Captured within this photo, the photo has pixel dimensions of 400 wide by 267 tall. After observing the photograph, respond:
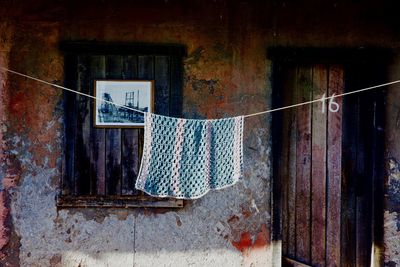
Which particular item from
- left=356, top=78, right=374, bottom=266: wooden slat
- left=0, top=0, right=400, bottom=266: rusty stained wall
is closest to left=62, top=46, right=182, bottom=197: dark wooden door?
left=0, top=0, right=400, bottom=266: rusty stained wall

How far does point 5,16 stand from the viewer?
5.08 meters

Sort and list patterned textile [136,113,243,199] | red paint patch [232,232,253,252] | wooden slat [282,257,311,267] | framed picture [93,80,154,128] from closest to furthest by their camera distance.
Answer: patterned textile [136,113,243,199] → framed picture [93,80,154,128] → red paint patch [232,232,253,252] → wooden slat [282,257,311,267]

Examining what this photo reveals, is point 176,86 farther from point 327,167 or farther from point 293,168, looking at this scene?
point 327,167

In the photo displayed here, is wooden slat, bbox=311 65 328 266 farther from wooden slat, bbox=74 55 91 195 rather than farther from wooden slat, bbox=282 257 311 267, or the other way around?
wooden slat, bbox=74 55 91 195

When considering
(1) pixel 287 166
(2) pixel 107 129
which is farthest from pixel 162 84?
(1) pixel 287 166

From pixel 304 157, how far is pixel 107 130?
2021 millimetres

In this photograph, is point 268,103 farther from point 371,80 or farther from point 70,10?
point 70,10

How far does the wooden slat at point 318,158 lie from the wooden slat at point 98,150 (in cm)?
213

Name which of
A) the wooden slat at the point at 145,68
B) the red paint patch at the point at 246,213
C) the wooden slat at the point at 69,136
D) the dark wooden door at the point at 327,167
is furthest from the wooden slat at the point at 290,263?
the wooden slat at the point at 69,136

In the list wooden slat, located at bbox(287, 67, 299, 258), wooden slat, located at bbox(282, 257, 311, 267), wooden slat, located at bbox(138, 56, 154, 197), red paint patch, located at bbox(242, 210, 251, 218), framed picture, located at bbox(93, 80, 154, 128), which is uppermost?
wooden slat, located at bbox(138, 56, 154, 197)

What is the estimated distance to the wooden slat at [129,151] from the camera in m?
5.07

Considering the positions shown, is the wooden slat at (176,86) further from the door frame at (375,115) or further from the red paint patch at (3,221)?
the red paint patch at (3,221)

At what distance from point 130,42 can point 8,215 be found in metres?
2.09

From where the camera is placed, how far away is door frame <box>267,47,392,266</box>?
5141 mm
